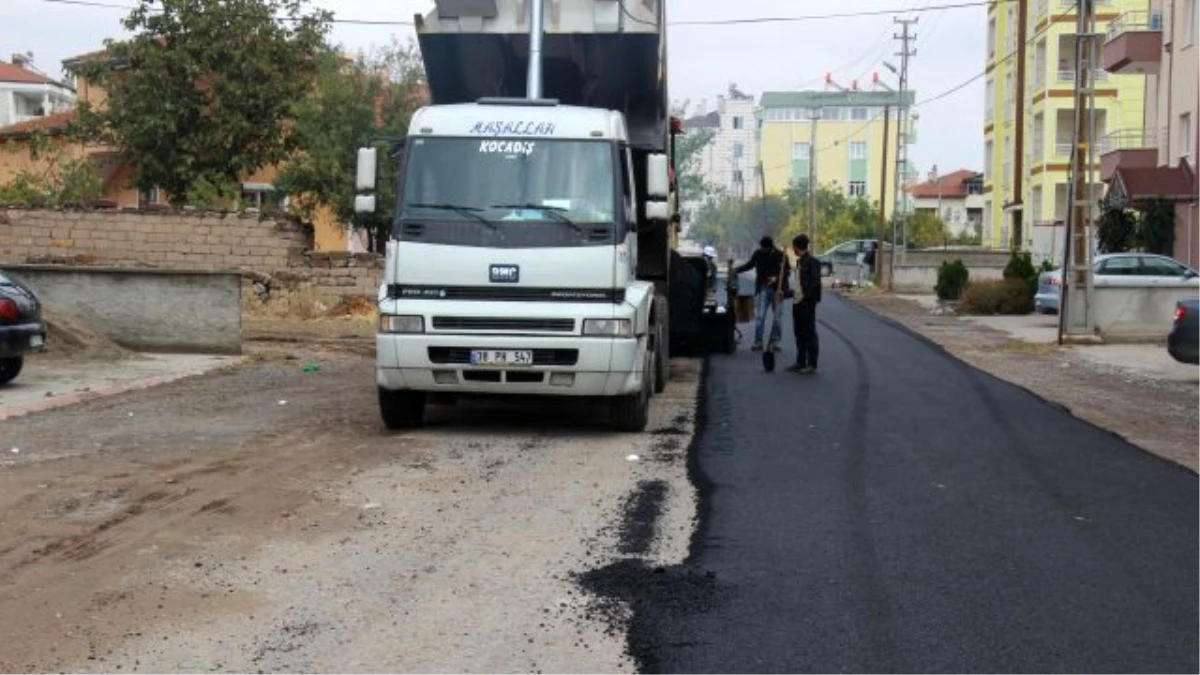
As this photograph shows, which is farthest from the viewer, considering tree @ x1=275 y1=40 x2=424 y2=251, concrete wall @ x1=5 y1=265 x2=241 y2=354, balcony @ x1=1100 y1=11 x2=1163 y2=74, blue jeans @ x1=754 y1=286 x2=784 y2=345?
balcony @ x1=1100 y1=11 x2=1163 y2=74

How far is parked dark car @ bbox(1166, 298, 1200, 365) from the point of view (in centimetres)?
1598

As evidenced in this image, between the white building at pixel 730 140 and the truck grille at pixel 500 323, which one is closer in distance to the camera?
the truck grille at pixel 500 323

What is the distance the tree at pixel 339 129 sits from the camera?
3234 centimetres

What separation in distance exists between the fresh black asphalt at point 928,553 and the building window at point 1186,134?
25407mm

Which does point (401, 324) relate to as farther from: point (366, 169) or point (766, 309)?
point (766, 309)

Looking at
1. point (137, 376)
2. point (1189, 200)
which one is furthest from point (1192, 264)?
point (137, 376)

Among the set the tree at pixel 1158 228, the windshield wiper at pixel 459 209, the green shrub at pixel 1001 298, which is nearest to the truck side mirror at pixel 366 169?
the windshield wiper at pixel 459 209

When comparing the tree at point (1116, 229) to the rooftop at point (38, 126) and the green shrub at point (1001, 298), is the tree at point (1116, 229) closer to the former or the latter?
the green shrub at point (1001, 298)

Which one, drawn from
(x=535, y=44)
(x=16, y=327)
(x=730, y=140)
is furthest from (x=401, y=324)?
(x=730, y=140)

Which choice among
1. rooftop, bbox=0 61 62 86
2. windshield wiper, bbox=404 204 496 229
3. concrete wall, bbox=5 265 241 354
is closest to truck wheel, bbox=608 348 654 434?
windshield wiper, bbox=404 204 496 229

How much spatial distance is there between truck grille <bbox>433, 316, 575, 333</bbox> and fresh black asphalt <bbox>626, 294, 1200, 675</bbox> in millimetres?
1476

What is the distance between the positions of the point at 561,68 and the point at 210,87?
22986 mm

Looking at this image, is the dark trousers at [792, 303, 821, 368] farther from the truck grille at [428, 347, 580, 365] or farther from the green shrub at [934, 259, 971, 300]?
the green shrub at [934, 259, 971, 300]

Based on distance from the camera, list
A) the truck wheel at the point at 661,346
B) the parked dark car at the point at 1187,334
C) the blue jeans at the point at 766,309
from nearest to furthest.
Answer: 1. the truck wheel at the point at 661,346
2. the parked dark car at the point at 1187,334
3. the blue jeans at the point at 766,309
